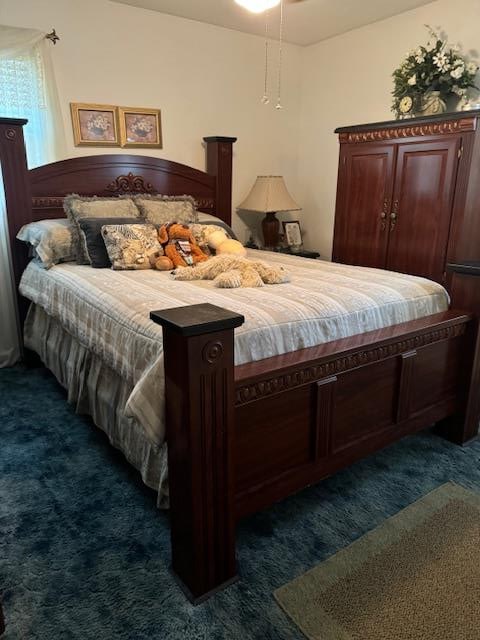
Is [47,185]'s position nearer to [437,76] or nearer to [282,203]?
[282,203]

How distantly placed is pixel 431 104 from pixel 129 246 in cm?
217

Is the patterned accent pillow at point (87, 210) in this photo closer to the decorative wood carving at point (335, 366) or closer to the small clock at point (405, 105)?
the decorative wood carving at point (335, 366)

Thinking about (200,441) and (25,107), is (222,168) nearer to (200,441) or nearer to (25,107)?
(25,107)

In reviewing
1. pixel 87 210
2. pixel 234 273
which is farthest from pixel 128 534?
pixel 87 210

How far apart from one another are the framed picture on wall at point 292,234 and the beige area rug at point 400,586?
283cm

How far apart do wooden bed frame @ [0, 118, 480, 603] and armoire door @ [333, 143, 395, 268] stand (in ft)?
4.10

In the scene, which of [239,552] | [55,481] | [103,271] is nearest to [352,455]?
[239,552]

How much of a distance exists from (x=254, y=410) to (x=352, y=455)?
2.02 feet

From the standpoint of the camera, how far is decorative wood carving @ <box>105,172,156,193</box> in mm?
3350

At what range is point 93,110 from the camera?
3.25 m

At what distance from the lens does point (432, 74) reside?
2982 millimetres

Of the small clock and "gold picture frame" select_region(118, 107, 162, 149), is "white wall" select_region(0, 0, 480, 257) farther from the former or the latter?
the small clock

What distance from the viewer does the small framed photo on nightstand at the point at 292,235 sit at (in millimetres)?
4211

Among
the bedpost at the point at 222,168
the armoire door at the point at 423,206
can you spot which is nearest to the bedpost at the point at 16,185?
the bedpost at the point at 222,168
